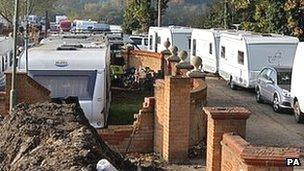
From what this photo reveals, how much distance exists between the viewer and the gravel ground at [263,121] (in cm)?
1695

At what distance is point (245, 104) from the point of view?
24062mm

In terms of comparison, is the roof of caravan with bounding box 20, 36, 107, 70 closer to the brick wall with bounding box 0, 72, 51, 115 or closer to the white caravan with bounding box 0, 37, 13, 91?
the brick wall with bounding box 0, 72, 51, 115

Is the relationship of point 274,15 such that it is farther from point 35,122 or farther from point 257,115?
point 35,122

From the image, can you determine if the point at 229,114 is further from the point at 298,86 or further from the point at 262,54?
the point at 262,54

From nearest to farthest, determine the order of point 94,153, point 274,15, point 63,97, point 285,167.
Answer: point 285,167
point 94,153
point 63,97
point 274,15

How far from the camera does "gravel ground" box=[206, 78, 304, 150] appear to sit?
1695 centimetres

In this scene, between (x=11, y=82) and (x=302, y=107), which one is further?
(x=302, y=107)

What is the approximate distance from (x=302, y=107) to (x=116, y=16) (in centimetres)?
8887

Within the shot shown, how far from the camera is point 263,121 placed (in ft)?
66.0

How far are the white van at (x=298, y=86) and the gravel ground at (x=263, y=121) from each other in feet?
1.16

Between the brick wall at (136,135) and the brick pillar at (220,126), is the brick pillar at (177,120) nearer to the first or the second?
the brick wall at (136,135)

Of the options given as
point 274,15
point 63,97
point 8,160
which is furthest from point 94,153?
point 274,15

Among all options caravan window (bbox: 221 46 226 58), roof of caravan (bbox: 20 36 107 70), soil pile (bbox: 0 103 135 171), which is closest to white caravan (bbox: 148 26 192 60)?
caravan window (bbox: 221 46 226 58)

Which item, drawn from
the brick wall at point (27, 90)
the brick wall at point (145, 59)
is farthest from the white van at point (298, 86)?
the brick wall at point (145, 59)
